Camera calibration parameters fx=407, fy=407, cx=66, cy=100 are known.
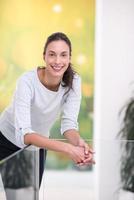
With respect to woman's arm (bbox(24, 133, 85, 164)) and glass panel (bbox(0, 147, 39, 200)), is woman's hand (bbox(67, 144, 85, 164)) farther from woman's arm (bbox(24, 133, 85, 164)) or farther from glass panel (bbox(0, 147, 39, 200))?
glass panel (bbox(0, 147, 39, 200))

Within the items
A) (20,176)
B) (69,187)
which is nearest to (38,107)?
(69,187)

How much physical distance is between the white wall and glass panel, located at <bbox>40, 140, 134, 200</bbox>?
75.3 inches

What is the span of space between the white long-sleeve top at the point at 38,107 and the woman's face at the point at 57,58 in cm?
15

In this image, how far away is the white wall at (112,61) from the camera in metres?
4.07

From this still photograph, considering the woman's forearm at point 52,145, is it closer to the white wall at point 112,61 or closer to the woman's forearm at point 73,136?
the woman's forearm at point 73,136

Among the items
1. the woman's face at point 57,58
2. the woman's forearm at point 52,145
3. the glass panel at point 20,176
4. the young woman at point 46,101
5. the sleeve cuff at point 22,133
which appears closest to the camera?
the glass panel at point 20,176

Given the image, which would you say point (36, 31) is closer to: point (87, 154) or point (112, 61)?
point (112, 61)

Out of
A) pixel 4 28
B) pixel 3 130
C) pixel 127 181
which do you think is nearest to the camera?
pixel 127 181

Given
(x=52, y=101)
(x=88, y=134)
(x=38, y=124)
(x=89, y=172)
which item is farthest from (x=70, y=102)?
(x=88, y=134)

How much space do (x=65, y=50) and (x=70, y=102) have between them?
0.51 metres

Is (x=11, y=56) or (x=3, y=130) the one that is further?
(x=11, y=56)

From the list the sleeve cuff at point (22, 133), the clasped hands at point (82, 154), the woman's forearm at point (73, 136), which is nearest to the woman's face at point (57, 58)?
the woman's forearm at point (73, 136)

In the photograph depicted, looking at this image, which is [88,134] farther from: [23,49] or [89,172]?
[89,172]

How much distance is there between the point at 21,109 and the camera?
92.9 inches
